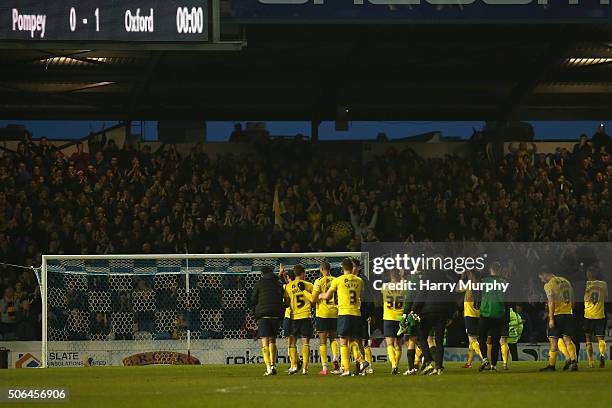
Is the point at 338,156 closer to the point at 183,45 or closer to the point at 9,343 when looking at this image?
the point at 9,343

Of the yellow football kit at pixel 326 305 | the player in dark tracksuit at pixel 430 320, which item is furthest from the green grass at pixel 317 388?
the yellow football kit at pixel 326 305

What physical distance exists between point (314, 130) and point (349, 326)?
15.7 m

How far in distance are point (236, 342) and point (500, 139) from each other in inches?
472

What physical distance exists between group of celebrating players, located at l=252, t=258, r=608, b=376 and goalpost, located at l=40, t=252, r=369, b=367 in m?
4.46

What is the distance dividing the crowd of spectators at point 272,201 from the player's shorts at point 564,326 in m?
7.64

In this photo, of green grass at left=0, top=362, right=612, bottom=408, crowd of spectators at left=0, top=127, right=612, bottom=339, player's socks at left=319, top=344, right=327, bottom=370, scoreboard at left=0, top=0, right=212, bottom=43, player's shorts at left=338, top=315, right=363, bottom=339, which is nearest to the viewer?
green grass at left=0, top=362, right=612, bottom=408

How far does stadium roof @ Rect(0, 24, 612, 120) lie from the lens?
29688 millimetres

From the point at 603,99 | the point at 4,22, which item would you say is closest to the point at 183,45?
the point at 4,22

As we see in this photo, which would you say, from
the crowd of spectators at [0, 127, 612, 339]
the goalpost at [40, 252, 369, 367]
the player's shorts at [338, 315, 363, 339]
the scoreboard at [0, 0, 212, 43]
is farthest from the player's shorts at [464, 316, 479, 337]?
the scoreboard at [0, 0, 212, 43]

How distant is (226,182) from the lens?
3041 cm

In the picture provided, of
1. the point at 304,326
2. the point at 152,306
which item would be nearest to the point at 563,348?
the point at 304,326

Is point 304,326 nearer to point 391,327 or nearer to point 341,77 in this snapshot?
point 391,327

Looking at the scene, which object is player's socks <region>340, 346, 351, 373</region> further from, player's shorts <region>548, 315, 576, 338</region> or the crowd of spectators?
the crowd of spectators

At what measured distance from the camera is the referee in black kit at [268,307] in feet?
66.5
